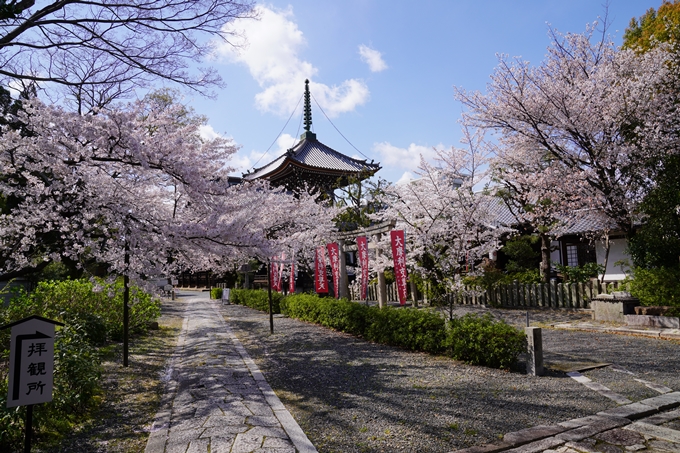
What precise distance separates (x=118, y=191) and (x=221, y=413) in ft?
15.5

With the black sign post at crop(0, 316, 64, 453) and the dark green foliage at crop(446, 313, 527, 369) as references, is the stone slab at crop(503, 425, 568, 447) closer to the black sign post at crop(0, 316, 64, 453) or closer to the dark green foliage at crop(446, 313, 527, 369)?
the dark green foliage at crop(446, 313, 527, 369)

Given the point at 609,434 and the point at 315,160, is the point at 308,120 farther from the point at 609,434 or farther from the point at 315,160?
the point at 609,434

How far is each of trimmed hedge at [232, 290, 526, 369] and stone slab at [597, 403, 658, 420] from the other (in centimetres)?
178

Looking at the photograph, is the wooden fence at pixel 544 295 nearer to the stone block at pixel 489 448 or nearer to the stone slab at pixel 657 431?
the stone slab at pixel 657 431

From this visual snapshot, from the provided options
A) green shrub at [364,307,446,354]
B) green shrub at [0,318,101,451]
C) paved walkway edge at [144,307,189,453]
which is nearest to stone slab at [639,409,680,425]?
green shrub at [364,307,446,354]

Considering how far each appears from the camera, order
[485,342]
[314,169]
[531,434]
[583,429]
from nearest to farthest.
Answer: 1. [531,434]
2. [583,429]
3. [485,342]
4. [314,169]

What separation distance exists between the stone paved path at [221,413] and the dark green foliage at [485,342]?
128 inches

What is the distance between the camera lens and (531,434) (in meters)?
4.13

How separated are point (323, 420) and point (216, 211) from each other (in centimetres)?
472

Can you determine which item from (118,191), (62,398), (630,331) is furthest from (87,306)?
(630,331)

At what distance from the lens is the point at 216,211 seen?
26.7ft

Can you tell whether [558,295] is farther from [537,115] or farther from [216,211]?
[216,211]

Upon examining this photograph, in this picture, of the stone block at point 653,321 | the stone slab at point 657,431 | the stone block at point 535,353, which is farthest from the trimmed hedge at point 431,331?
the stone block at point 653,321

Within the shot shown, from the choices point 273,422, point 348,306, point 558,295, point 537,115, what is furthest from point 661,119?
point 273,422
